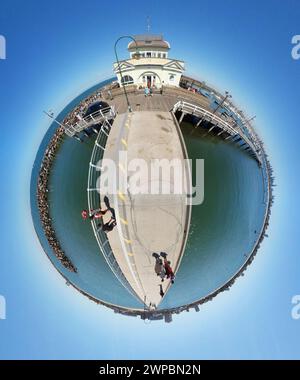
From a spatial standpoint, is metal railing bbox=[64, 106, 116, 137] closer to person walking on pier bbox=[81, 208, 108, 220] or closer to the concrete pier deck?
the concrete pier deck

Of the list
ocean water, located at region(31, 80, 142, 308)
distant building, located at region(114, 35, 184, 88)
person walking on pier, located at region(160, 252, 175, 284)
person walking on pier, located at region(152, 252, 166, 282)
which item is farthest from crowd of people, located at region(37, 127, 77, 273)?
person walking on pier, located at region(160, 252, 175, 284)

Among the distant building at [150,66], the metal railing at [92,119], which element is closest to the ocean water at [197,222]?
the metal railing at [92,119]

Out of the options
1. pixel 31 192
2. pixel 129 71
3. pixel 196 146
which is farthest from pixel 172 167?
pixel 31 192

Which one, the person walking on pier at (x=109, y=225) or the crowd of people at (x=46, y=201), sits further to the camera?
the crowd of people at (x=46, y=201)

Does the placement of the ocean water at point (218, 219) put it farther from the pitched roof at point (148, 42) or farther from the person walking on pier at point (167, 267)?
the pitched roof at point (148, 42)

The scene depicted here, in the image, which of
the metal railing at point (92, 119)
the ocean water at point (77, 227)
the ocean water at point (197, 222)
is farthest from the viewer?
the ocean water at point (77, 227)

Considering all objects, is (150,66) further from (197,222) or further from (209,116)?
(197,222)
